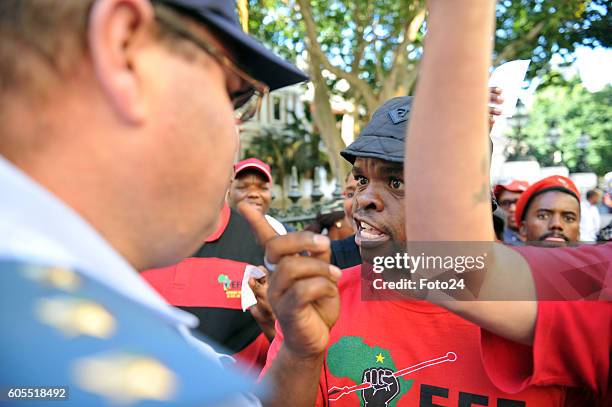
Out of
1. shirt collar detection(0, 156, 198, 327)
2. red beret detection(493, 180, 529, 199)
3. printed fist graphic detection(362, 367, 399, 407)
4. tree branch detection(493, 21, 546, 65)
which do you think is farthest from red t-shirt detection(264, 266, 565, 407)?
tree branch detection(493, 21, 546, 65)

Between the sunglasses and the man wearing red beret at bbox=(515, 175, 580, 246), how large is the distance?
12.9 feet

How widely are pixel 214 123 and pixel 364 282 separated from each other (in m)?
1.18

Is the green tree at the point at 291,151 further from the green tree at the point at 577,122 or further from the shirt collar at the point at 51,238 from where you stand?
Answer: the shirt collar at the point at 51,238

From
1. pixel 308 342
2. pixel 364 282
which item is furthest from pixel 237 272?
pixel 308 342

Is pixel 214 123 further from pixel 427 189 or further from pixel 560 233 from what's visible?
pixel 560 233

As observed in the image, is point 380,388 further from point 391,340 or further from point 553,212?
point 553,212

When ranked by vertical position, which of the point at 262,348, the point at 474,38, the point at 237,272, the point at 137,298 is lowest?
the point at 262,348

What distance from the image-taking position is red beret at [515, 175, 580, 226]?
4.70 meters

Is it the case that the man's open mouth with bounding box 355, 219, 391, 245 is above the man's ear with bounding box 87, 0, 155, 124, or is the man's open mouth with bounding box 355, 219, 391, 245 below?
below

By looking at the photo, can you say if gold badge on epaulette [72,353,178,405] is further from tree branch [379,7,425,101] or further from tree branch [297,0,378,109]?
tree branch [379,7,425,101]

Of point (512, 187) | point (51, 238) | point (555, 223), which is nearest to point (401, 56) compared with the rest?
point (512, 187)

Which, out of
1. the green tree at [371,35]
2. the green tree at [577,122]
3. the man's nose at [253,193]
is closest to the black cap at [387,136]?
the man's nose at [253,193]

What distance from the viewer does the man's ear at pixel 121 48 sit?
81 cm

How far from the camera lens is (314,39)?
10.1 meters
